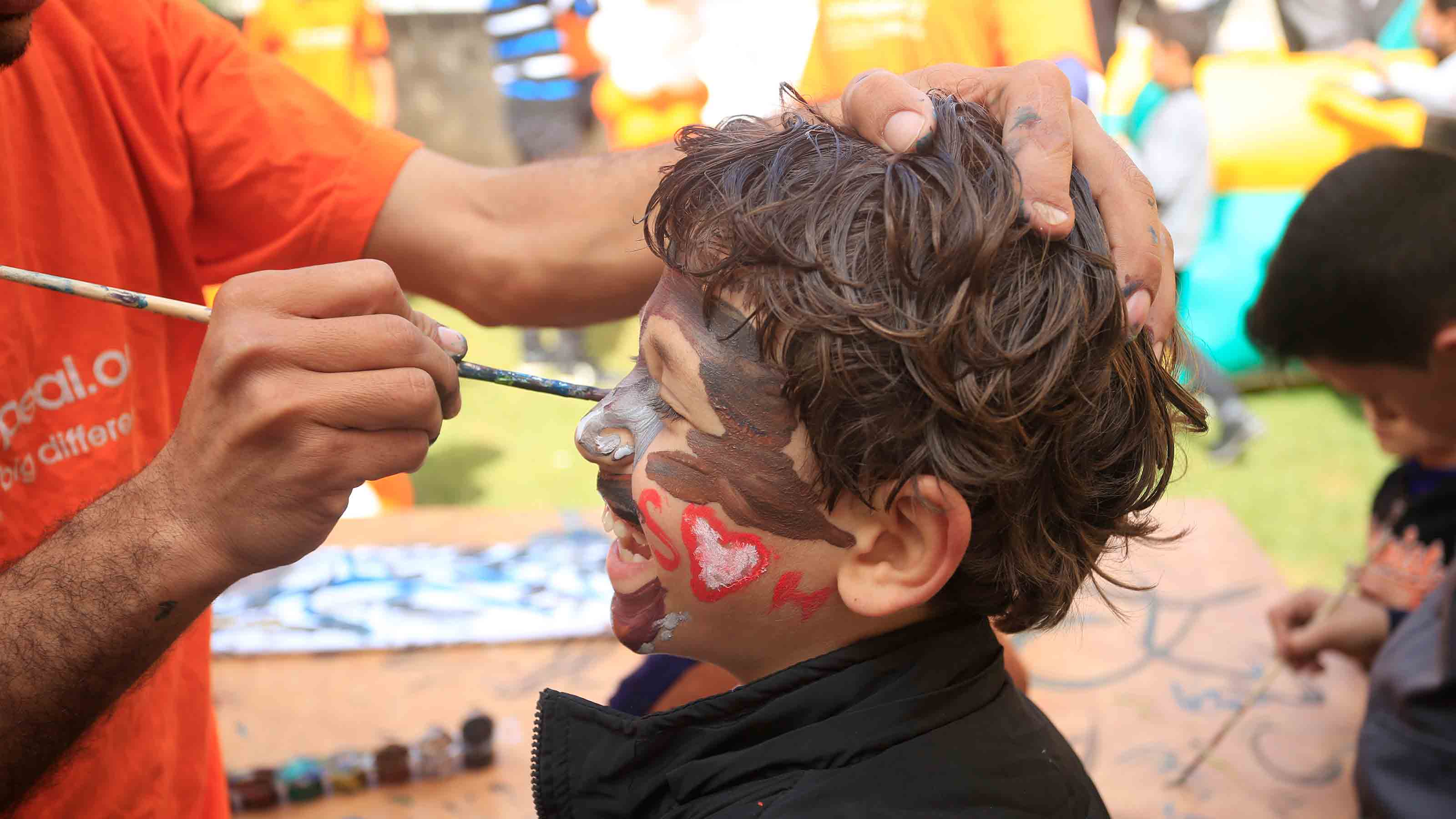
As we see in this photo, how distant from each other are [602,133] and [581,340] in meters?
1.74

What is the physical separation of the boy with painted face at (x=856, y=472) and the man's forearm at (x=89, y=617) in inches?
18.0

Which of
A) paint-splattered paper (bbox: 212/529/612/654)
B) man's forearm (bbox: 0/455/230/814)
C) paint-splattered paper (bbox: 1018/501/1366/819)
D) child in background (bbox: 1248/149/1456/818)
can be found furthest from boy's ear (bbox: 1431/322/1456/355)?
man's forearm (bbox: 0/455/230/814)

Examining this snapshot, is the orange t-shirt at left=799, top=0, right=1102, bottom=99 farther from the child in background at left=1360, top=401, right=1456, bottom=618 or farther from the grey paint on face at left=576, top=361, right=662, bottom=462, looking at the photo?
the grey paint on face at left=576, top=361, right=662, bottom=462

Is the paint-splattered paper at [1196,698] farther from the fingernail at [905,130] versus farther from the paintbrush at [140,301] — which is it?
the paintbrush at [140,301]

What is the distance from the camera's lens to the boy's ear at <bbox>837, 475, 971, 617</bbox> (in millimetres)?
1102

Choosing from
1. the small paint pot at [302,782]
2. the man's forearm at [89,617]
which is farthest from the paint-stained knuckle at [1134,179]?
the small paint pot at [302,782]

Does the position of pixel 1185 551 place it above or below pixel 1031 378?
below

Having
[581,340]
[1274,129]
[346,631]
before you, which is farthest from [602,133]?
[346,631]

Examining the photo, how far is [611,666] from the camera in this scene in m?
2.39

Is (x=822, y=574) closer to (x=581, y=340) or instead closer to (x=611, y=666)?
(x=611, y=666)

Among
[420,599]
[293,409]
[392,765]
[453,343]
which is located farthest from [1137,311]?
[420,599]

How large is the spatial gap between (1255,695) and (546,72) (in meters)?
5.92

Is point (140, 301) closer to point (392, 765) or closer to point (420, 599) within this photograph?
point (392, 765)

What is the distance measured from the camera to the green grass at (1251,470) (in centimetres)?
454
